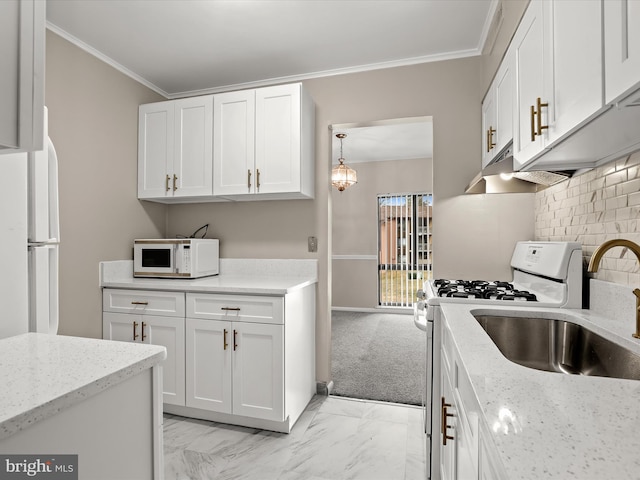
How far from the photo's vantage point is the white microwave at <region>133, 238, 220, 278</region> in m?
2.62

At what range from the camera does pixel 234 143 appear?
2.64 metres

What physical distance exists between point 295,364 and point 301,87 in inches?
76.2

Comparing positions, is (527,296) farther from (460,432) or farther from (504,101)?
(504,101)

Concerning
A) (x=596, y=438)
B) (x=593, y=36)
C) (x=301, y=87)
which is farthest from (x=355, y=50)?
(x=596, y=438)

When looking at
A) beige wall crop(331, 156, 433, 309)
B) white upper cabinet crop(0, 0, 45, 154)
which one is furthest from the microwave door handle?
beige wall crop(331, 156, 433, 309)

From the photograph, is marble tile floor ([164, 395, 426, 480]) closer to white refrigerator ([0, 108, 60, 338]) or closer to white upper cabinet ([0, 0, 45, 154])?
white refrigerator ([0, 108, 60, 338])

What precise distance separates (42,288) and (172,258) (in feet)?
4.45

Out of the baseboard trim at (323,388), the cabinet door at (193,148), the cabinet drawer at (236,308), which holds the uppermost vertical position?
the cabinet door at (193,148)

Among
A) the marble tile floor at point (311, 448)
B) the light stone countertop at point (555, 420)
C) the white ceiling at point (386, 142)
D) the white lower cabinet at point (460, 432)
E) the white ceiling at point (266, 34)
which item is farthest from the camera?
the white ceiling at point (386, 142)

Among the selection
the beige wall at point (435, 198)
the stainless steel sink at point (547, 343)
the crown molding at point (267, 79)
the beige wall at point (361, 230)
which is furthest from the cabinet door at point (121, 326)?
the beige wall at point (361, 230)

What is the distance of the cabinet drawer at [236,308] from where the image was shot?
2.20 meters

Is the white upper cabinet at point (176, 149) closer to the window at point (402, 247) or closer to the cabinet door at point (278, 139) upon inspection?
the cabinet door at point (278, 139)

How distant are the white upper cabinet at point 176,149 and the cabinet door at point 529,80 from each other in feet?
6.75

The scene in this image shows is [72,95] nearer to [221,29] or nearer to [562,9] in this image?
[221,29]
